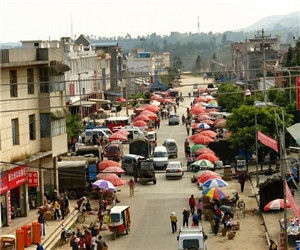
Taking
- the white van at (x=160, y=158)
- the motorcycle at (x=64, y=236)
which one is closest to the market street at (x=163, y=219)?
the motorcycle at (x=64, y=236)

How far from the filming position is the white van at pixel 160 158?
4871cm

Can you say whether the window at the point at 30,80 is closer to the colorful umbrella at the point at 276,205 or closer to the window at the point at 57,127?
the window at the point at 57,127

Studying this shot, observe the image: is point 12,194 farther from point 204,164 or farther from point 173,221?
point 204,164

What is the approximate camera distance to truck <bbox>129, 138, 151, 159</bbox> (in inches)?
1988

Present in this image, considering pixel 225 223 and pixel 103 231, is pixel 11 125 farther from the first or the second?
pixel 225 223

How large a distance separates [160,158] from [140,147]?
176 cm

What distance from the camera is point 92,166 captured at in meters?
41.2

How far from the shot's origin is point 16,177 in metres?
32.7

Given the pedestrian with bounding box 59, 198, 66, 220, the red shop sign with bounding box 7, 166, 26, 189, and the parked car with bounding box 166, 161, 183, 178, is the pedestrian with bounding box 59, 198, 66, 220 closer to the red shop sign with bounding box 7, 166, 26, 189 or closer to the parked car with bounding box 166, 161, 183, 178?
the red shop sign with bounding box 7, 166, 26, 189

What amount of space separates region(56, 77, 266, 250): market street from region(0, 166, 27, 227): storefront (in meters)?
3.12

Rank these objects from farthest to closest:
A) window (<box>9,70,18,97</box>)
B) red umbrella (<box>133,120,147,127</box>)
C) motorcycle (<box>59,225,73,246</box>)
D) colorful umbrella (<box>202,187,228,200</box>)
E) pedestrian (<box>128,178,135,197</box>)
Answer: red umbrella (<box>133,120,147,127</box>)
pedestrian (<box>128,178,135,197</box>)
colorful umbrella (<box>202,187,228,200</box>)
window (<box>9,70,18,97</box>)
motorcycle (<box>59,225,73,246</box>)

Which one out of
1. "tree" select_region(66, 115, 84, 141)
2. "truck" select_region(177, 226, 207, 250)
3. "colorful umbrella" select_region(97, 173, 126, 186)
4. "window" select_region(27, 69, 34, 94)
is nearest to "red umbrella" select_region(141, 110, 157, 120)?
"tree" select_region(66, 115, 84, 141)

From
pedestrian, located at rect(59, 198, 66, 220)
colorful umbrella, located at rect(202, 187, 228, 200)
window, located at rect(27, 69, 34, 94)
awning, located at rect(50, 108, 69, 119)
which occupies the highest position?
window, located at rect(27, 69, 34, 94)

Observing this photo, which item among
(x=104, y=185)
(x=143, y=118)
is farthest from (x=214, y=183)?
(x=143, y=118)
